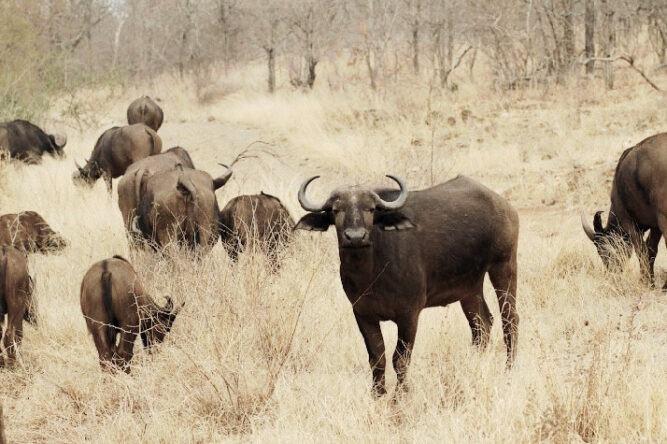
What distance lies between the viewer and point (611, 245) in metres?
8.62

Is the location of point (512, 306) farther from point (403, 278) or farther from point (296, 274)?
point (296, 274)

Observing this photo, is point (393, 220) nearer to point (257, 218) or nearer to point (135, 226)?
point (257, 218)

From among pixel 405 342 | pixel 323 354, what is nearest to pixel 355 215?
pixel 405 342

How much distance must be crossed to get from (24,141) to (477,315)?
1275 cm

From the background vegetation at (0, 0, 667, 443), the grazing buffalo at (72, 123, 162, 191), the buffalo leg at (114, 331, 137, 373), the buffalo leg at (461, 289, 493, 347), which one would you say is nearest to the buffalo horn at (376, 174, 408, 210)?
the background vegetation at (0, 0, 667, 443)

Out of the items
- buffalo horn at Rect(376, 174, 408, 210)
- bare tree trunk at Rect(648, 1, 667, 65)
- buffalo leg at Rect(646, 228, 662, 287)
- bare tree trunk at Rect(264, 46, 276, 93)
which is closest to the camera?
buffalo horn at Rect(376, 174, 408, 210)

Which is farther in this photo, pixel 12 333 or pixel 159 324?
pixel 12 333

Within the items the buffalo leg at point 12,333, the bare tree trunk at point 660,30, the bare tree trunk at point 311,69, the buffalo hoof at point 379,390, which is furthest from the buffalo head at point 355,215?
the bare tree trunk at point 311,69

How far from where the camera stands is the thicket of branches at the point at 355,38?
21609 millimetres

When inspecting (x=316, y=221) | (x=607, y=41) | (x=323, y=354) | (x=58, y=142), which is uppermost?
(x=607, y=41)

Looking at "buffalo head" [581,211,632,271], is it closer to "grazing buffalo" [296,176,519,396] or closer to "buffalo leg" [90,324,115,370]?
"grazing buffalo" [296,176,519,396]

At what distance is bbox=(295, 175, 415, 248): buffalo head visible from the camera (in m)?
5.08

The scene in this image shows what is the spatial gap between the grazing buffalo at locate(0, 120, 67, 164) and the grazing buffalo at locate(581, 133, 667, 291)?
1156 cm

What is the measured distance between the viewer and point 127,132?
43.9 feet
